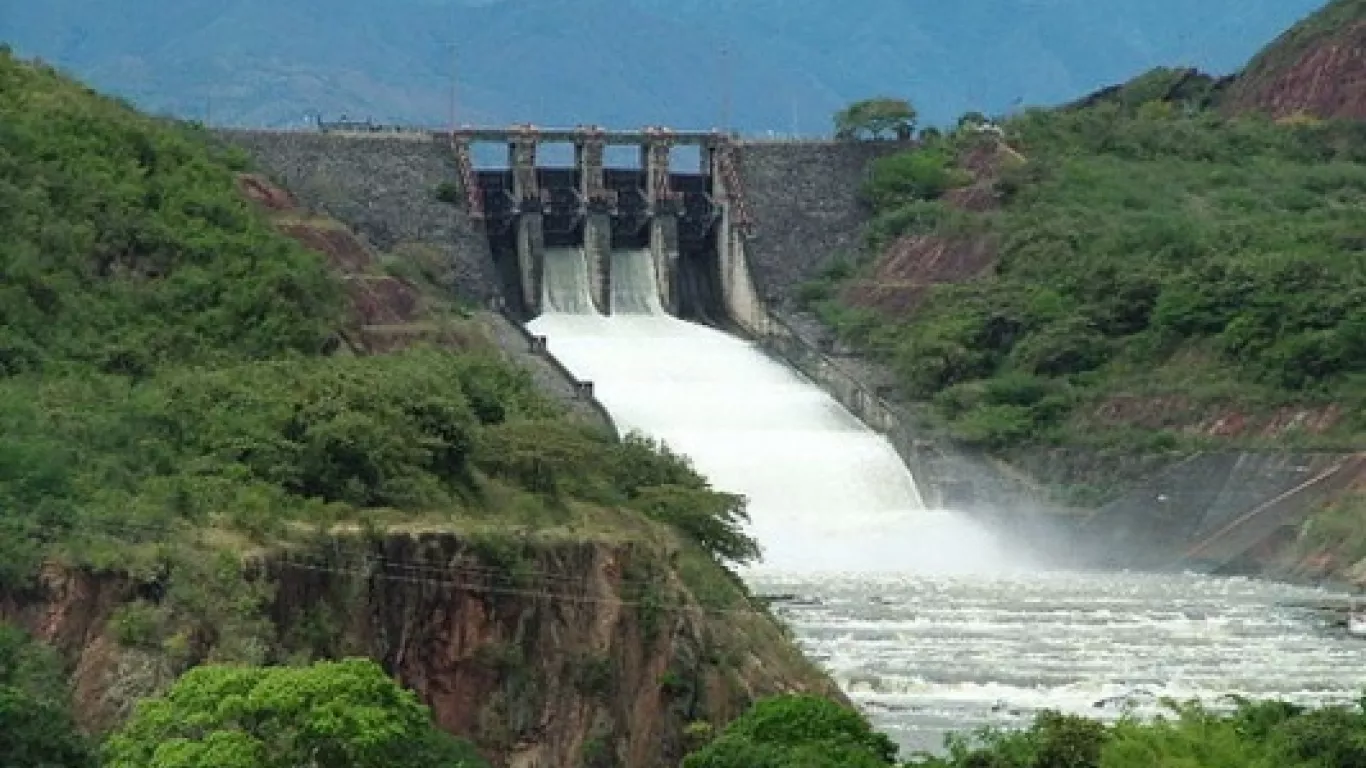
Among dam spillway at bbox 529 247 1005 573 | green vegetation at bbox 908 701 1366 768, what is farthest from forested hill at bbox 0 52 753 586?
dam spillway at bbox 529 247 1005 573

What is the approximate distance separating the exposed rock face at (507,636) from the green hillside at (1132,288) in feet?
143

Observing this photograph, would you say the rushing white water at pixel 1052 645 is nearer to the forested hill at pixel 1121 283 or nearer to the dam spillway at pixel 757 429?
the dam spillway at pixel 757 429

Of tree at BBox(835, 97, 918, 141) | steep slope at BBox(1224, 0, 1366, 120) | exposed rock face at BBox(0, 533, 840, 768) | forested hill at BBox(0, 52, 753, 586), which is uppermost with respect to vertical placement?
steep slope at BBox(1224, 0, 1366, 120)

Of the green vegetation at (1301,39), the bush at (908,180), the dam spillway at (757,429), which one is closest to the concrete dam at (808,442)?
the dam spillway at (757,429)

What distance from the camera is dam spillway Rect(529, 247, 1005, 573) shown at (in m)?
89.2

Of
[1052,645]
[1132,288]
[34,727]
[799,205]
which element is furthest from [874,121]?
[34,727]

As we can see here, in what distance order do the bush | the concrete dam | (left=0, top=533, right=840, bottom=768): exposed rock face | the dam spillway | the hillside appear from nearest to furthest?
(left=0, top=533, right=840, bottom=768): exposed rock face
the hillside
the concrete dam
the dam spillway
the bush

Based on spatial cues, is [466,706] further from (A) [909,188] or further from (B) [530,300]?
(A) [909,188]

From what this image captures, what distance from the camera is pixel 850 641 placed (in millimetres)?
69000

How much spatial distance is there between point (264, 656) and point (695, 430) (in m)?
56.5

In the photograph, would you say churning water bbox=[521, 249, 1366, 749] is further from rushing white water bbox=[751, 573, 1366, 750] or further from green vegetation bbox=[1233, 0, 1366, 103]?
green vegetation bbox=[1233, 0, 1366, 103]

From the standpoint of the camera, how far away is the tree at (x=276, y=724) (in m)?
34.4

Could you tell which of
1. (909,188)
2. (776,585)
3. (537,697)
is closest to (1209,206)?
(909,188)

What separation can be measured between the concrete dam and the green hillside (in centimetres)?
274
